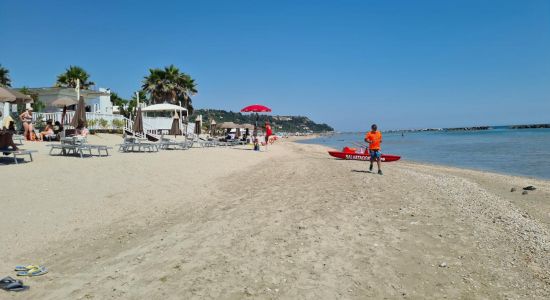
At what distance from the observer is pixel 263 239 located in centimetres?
520

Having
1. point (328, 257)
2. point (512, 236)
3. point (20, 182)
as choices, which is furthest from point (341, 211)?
point (20, 182)

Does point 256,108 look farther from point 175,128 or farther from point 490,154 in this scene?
point 490,154

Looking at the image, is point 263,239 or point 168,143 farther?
point 168,143

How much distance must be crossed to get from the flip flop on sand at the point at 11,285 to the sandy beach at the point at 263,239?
3.0 inches

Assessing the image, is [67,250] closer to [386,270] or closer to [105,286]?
[105,286]

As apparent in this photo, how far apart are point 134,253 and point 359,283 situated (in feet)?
9.18

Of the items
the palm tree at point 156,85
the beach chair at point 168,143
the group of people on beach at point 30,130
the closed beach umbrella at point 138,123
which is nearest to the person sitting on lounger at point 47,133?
the group of people on beach at point 30,130

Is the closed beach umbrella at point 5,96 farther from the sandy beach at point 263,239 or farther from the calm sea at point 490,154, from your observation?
the calm sea at point 490,154

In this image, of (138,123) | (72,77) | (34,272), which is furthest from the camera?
(72,77)

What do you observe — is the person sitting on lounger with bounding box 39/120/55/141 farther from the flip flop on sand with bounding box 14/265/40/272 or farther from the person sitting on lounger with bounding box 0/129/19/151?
the flip flop on sand with bounding box 14/265/40/272

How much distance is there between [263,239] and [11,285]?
9.32 feet

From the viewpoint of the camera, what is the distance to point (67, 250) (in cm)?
495

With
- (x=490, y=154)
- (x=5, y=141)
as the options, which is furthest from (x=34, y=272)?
(x=490, y=154)

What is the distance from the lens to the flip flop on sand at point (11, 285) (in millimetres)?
3741
